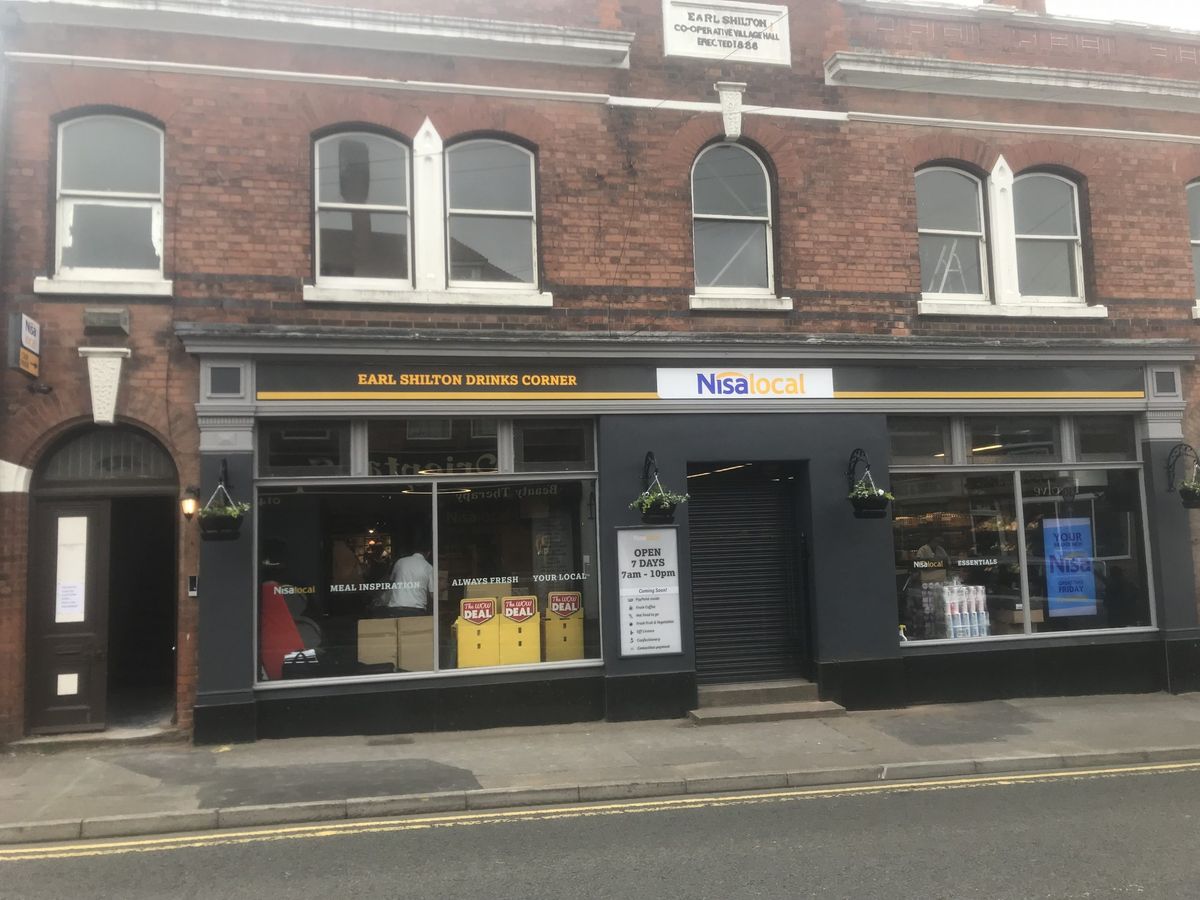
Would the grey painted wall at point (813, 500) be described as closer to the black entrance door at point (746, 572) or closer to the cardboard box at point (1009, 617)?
the black entrance door at point (746, 572)

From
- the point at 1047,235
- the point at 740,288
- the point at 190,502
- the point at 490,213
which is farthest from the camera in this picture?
the point at 1047,235

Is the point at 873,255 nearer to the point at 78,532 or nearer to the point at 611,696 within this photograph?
the point at 611,696

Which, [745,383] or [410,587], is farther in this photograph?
[745,383]

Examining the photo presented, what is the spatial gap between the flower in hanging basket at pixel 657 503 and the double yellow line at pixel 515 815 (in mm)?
3256

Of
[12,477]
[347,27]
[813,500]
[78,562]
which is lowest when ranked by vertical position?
[78,562]

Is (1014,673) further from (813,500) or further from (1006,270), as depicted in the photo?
(1006,270)

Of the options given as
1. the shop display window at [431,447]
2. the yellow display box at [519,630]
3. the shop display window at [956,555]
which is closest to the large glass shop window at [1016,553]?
the shop display window at [956,555]

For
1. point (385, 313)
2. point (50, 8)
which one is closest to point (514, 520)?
point (385, 313)

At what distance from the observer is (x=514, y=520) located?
10.5m

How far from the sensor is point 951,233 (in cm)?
1195

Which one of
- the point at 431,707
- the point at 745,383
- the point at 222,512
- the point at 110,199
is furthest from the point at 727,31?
the point at 431,707

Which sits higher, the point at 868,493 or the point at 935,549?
the point at 868,493

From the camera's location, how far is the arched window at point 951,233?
1191 cm

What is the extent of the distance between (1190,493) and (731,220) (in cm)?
632
